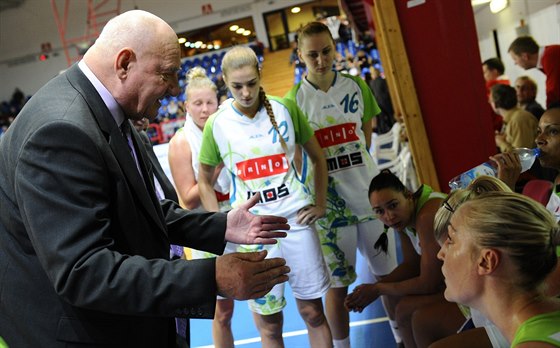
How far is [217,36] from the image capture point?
23.7 meters

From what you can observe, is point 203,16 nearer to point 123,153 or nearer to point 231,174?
point 231,174

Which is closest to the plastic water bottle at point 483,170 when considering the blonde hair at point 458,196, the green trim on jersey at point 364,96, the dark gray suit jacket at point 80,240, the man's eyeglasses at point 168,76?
the blonde hair at point 458,196

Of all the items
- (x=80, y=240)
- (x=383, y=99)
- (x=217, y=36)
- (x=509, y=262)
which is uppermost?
(x=217, y=36)

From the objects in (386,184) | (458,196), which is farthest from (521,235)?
(386,184)

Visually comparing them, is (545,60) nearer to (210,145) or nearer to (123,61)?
(210,145)

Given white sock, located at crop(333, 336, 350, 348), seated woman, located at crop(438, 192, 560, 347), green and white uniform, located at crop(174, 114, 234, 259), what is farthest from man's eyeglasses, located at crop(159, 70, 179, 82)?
white sock, located at crop(333, 336, 350, 348)

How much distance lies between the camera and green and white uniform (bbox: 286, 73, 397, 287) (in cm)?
348

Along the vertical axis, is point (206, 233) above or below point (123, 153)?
below

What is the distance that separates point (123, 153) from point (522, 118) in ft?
13.6

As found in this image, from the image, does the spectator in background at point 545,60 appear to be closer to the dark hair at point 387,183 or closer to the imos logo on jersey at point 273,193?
the dark hair at point 387,183

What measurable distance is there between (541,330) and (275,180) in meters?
1.81

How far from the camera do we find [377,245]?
11.4 feet

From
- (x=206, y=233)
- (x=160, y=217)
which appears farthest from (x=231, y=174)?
(x=160, y=217)

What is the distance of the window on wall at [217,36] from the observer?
23344 mm
